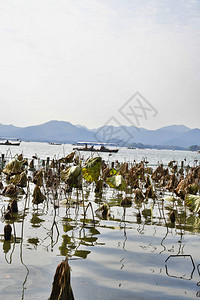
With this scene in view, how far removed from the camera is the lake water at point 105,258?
376 centimetres

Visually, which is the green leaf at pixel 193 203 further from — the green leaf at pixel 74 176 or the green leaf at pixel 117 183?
the green leaf at pixel 74 176

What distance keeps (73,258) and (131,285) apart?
1104mm

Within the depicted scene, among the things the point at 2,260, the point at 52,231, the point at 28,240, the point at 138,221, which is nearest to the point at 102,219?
the point at 138,221

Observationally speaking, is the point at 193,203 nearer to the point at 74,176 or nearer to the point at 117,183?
the point at 117,183

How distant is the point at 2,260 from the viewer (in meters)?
4.44

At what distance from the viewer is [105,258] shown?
482cm

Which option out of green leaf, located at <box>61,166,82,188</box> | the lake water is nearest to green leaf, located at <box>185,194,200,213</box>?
the lake water

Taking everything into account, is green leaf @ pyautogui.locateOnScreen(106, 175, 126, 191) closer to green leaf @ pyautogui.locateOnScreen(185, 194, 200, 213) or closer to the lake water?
the lake water

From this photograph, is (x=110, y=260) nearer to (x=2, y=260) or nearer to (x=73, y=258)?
(x=73, y=258)

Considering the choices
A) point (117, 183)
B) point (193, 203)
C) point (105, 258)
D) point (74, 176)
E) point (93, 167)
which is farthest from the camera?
point (117, 183)

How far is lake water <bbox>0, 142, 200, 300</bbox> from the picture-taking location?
3760 millimetres

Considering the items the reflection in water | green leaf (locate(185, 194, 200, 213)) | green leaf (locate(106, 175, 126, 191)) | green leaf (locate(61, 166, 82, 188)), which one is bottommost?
the reflection in water

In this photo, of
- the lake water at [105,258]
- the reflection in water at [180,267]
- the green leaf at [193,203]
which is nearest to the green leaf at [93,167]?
the lake water at [105,258]

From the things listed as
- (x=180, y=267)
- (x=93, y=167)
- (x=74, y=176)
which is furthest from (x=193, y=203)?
(x=74, y=176)
